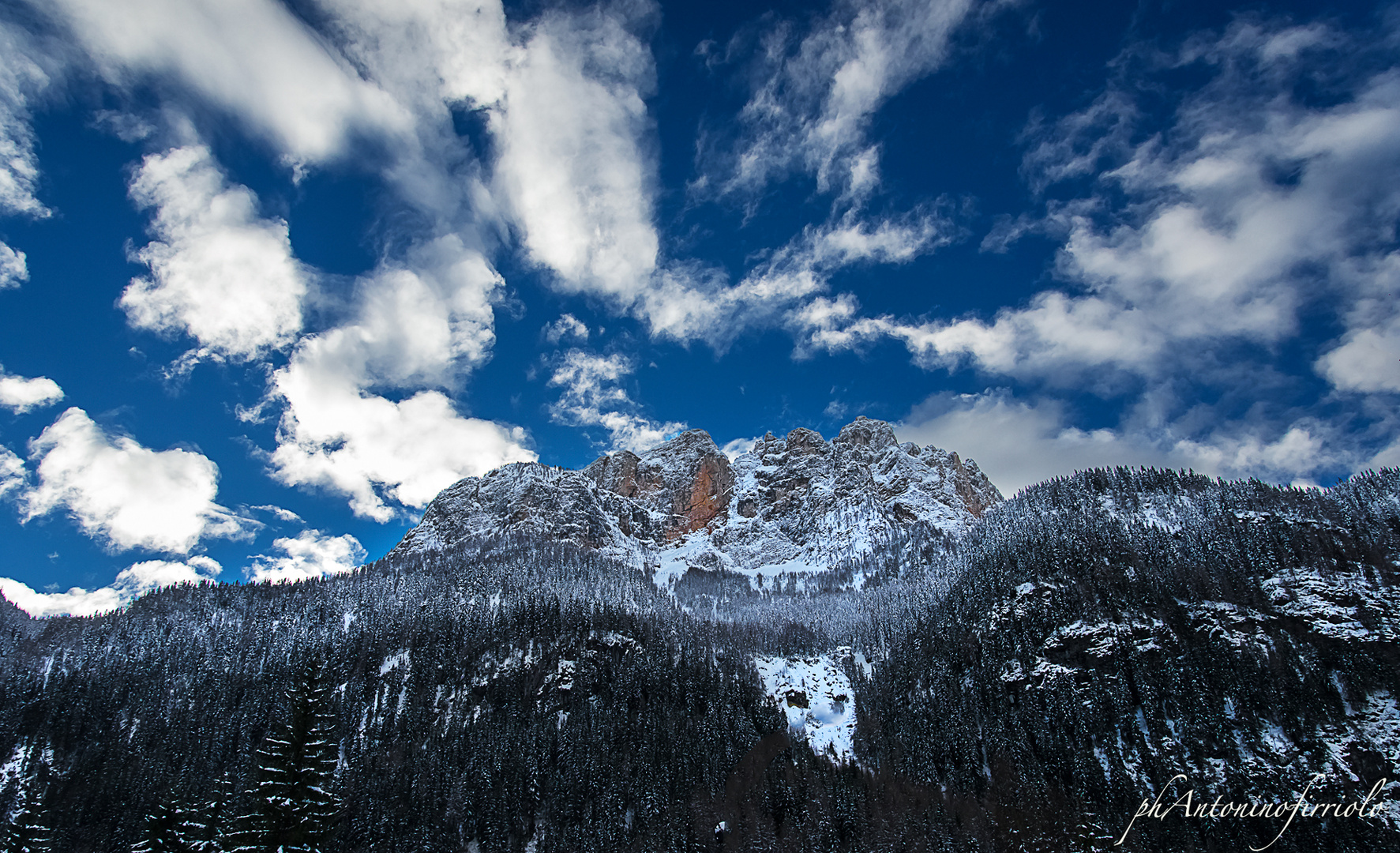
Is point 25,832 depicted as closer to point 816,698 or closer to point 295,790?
point 295,790

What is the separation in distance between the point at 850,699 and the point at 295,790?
388 feet

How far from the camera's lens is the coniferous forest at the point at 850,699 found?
87625 mm

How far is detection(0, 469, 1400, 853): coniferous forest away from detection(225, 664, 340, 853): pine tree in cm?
1549

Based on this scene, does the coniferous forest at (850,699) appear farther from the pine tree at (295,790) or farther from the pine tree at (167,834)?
the pine tree at (295,790)

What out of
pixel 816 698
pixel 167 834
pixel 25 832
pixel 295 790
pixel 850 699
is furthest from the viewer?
pixel 816 698

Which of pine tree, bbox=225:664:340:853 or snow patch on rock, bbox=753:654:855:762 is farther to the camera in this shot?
snow patch on rock, bbox=753:654:855:762

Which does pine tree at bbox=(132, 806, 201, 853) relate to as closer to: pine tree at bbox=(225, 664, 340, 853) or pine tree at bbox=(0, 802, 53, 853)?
pine tree at bbox=(0, 802, 53, 853)

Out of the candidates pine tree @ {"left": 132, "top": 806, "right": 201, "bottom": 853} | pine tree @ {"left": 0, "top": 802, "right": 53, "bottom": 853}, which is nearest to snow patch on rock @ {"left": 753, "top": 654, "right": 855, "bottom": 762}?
pine tree @ {"left": 132, "top": 806, "right": 201, "bottom": 853}

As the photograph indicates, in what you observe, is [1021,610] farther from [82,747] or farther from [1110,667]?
[82,747]

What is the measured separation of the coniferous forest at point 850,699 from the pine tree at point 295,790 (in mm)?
15487

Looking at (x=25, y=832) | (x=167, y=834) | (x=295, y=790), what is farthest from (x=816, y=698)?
(x=25, y=832)

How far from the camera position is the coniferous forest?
8762cm

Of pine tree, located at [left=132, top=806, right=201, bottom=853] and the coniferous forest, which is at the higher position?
the coniferous forest

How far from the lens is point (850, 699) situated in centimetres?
13400
